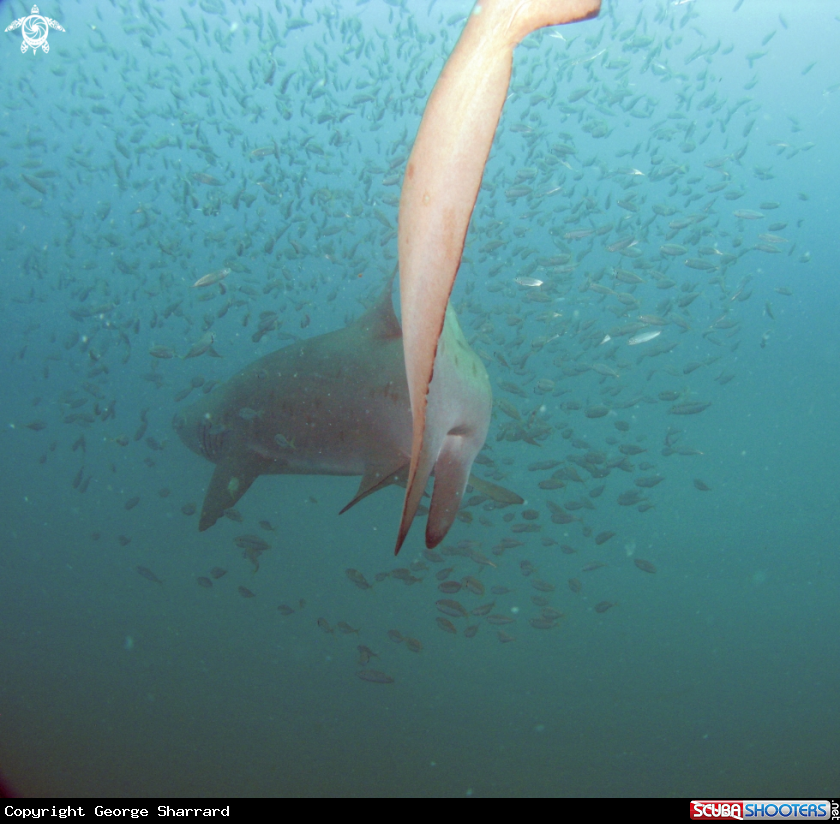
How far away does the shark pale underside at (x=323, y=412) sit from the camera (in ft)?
12.5

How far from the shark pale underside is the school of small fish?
1.32 feet

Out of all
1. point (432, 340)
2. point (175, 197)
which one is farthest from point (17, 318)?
point (432, 340)

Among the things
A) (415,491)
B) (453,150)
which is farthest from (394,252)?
(453,150)

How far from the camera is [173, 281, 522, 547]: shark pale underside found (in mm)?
3816

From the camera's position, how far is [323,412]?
Answer: 4.23m

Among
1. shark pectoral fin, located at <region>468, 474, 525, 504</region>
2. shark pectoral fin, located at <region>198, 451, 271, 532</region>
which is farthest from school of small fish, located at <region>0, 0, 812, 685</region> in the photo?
shark pectoral fin, located at <region>468, 474, 525, 504</region>

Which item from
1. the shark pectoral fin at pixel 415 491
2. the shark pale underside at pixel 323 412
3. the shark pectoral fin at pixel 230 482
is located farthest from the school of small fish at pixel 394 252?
the shark pectoral fin at pixel 415 491

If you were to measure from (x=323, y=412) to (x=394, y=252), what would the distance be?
9885 millimetres

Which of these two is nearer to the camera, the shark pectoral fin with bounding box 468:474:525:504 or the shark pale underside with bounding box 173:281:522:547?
the shark pale underside with bounding box 173:281:522:547

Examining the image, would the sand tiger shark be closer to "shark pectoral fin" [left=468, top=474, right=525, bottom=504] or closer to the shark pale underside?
the shark pale underside

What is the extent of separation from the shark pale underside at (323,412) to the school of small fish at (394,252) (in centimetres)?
40

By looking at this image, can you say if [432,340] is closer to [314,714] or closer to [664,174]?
[314,714]

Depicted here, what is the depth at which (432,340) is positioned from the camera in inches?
20.8

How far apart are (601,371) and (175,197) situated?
8960 mm
